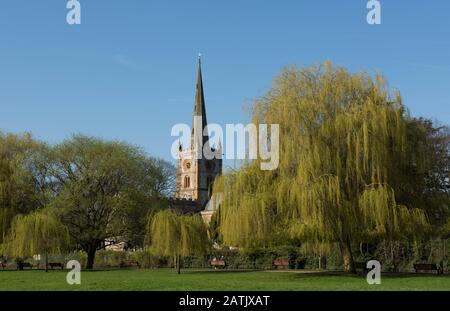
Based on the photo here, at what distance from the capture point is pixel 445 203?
1251 inches

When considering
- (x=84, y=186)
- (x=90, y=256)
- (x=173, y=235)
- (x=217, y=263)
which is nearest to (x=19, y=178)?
(x=84, y=186)

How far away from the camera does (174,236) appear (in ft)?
126

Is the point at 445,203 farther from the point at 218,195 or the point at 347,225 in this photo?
the point at 218,195

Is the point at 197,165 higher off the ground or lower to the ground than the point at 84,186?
higher

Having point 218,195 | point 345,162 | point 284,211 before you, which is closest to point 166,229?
point 218,195

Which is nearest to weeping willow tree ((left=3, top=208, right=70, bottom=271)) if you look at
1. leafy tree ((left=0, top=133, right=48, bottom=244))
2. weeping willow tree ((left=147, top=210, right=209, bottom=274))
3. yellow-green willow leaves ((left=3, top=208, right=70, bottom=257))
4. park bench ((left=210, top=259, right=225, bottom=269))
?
yellow-green willow leaves ((left=3, top=208, right=70, bottom=257))

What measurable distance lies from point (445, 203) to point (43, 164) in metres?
31.3

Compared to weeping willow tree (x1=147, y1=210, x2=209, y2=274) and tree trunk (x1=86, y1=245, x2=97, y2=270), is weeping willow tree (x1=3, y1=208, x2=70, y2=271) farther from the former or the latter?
weeping willow tree (x1=147, y1=210, x2=209, y2=274)

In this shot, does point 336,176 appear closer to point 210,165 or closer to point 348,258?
point 348,258

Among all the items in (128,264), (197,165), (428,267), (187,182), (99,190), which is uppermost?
(197,165)

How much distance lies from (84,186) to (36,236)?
851 centimetres

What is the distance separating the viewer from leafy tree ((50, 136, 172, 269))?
48.5 metres

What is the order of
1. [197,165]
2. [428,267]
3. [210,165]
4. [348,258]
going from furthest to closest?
[210,165] → [197,165] → [428,267] → [348,258]

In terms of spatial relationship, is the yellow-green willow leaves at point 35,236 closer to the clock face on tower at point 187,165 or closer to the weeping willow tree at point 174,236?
the weeping willow tree at point 174,236
